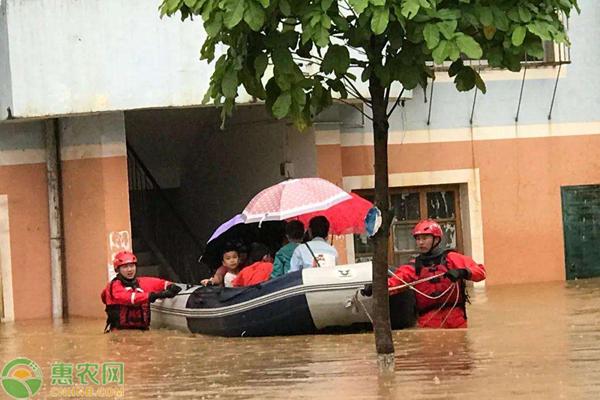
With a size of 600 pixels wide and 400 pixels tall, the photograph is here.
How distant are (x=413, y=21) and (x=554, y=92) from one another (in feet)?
35.2

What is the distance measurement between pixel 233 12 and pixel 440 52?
139 centimetres

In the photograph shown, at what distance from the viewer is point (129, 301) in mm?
15516

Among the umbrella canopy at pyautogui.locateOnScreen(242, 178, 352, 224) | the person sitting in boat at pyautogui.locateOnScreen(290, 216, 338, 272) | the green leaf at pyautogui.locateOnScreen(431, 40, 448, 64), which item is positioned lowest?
the person sitting in boat at pyautogui.locateOnScreen(290, 216, 338, 272)

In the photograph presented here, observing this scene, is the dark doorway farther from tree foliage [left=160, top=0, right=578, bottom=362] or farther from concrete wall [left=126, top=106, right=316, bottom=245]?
tree foliage [left=160, top=0, right=578, bottom=362]

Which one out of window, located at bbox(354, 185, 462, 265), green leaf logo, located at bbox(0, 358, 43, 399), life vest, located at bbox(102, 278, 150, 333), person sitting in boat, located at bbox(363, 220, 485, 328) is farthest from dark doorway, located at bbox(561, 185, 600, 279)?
green leaf logo, located at bbox(0, 358, 43, 399)

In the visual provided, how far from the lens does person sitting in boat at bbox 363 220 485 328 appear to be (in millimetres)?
13062

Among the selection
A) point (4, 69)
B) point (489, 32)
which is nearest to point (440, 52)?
point (489, 32)

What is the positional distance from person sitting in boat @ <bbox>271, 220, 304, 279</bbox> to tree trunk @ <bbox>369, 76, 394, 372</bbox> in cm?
399

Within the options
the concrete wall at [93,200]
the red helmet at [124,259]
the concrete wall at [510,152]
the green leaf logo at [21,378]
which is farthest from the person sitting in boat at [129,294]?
the concrete wall at [510,152]

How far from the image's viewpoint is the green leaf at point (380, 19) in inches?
340

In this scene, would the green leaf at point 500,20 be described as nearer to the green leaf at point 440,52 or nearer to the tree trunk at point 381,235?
the green leaf at point 440,52

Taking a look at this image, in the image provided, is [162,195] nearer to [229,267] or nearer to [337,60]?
[229,267]

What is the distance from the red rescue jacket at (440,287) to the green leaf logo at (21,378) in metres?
3.57

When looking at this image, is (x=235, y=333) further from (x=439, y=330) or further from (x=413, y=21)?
(x=413, y=21)
